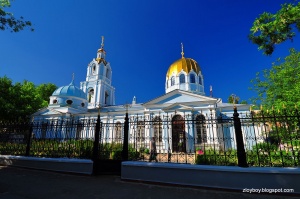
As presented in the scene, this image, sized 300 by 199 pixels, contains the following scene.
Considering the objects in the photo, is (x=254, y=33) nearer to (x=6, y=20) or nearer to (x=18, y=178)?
(x=18, y=178)

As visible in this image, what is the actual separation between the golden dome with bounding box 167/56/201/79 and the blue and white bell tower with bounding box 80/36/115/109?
48.0ft

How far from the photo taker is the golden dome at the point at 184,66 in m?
26.4

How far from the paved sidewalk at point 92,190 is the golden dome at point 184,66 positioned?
22.0 meters

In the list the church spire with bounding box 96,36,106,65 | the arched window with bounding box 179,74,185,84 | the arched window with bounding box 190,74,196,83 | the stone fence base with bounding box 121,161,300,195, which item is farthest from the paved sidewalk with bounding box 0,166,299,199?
the church spire with bounding box 96,36,106,65

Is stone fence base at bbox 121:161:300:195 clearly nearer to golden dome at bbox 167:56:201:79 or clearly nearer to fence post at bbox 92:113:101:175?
fence post at bbox 92:113:101:175

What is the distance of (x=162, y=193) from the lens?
521cm

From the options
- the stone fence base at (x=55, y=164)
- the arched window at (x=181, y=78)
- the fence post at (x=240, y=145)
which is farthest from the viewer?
the arched window at (x=181, y=78)

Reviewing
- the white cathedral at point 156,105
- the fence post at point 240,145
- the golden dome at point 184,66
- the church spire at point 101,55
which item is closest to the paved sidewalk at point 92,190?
the fence post at point 240,145

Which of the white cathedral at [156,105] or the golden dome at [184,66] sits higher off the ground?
the golden dome at [184,66]

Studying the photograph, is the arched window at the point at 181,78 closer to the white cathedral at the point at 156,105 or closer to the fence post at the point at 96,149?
the white cathedral at the point at 156,105

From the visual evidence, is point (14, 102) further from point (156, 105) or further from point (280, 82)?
point (280, 82)

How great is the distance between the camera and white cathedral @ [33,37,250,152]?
Result: 47.5 ft

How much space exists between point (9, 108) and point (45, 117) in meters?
4.88

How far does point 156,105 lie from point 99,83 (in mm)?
17823
